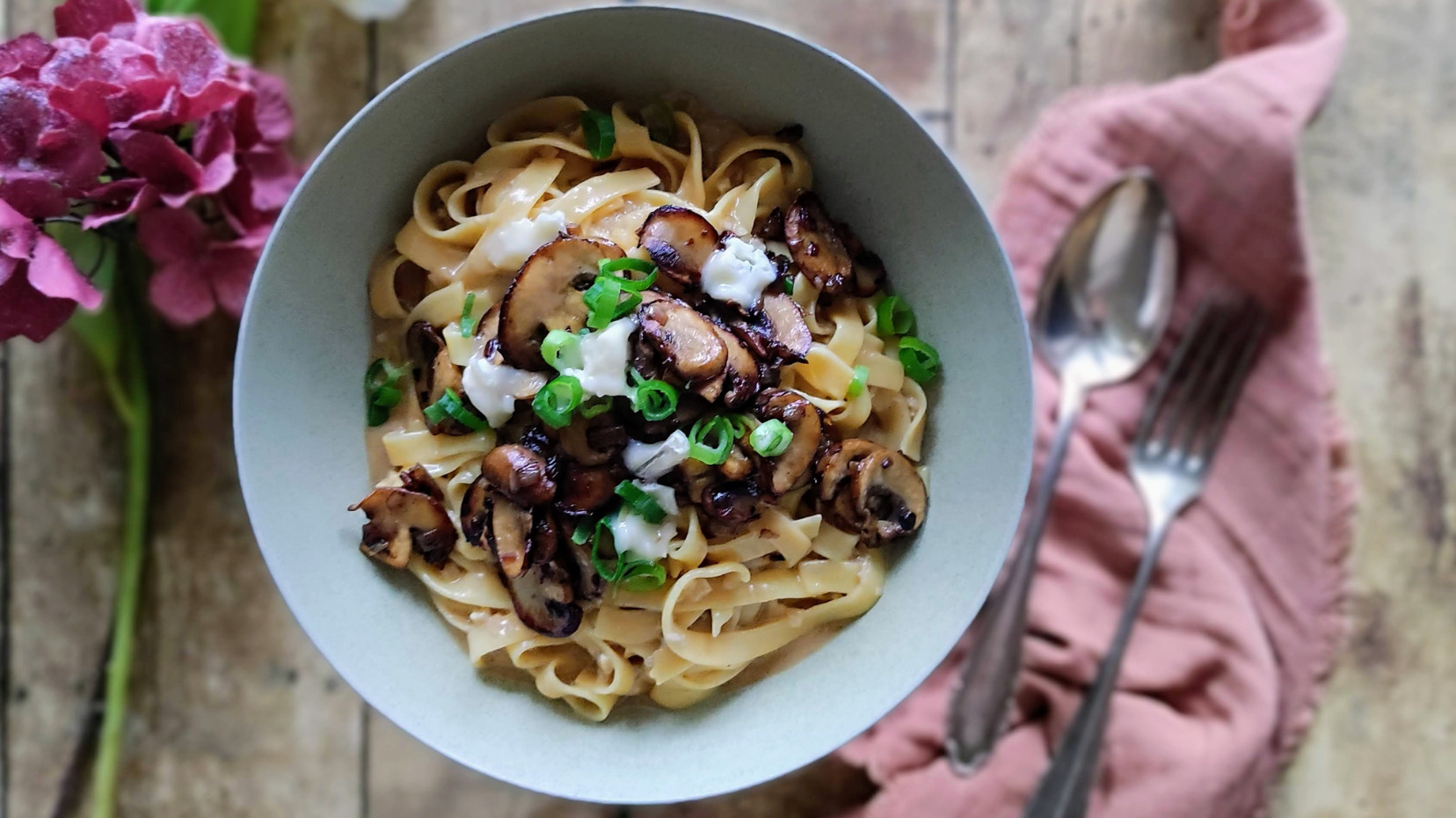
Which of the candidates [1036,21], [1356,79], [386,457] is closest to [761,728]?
[386,457]

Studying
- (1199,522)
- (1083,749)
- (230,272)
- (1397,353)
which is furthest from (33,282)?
(1397,353)

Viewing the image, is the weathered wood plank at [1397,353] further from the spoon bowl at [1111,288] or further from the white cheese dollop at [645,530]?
the white cheese dollop at [645,530]

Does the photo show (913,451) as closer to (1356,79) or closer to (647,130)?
(647,130)

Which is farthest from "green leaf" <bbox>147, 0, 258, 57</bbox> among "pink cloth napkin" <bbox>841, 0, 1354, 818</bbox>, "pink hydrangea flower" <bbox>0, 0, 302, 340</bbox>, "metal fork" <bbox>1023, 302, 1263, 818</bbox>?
"metal fork" <bbox>1023, 302, 1263, 818</bbox>

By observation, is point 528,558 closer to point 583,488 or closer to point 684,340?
point 583,488

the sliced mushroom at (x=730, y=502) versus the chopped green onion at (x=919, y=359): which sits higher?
the chopped green onion at (x=919, y=359)

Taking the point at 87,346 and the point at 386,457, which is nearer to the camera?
the point at 386,457

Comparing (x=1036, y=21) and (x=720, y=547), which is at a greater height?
(x=1036, y=21)

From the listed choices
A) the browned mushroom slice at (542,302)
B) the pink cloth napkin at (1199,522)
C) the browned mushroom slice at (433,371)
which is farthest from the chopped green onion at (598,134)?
the pink cloth napkin at (1199,522)
